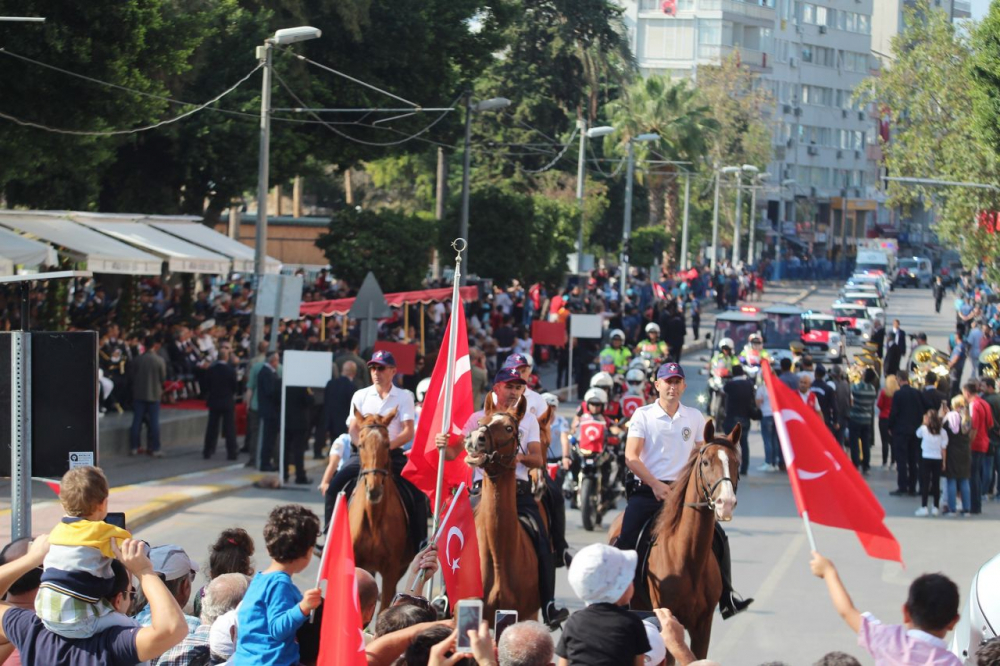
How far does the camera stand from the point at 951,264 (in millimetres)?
118688

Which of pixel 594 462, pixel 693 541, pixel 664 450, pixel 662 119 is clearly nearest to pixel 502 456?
pixel 693 541

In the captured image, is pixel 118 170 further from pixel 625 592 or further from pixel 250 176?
pixel 625 592

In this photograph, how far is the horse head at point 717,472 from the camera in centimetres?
929

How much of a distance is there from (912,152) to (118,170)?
26360 millimetres

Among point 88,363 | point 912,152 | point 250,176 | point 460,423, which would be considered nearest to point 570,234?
point 912,152

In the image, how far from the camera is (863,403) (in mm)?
22969

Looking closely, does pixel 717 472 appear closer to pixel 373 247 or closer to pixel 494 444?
pixel 494 444

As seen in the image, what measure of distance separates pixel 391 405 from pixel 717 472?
3684 millimetres

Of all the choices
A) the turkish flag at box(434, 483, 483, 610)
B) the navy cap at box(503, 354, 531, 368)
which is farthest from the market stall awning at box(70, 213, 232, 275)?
the turkish flag at box(434, 483, 483, 610)

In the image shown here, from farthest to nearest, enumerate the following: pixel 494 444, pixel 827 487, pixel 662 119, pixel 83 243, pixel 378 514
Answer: pixel 662 119
pixel 83 243
pixel 378 514
pixel 494 444
pixel 827 487

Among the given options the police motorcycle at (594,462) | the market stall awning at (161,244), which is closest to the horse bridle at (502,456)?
the police motorcycle at (594,462)

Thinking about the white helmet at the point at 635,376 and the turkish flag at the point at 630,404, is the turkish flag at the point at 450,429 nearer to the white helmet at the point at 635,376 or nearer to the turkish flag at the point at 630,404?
the turkish flag at the point at 630,404

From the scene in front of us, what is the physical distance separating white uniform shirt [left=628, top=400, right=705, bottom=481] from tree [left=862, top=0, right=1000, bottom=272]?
98.7 feet

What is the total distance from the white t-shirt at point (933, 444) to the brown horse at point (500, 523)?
1071 cm
